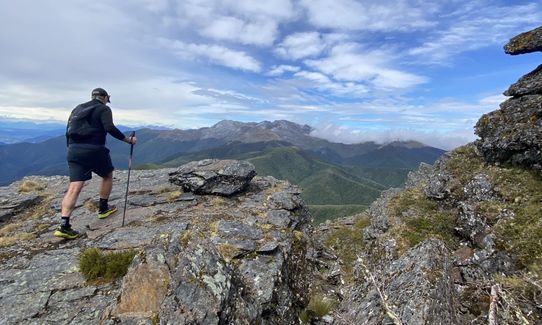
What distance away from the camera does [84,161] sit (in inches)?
539

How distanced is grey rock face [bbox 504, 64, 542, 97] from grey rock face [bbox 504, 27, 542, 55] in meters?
1.42

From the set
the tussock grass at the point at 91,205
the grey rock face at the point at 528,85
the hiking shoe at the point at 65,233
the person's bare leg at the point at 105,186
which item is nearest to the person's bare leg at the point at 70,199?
the hiking shoe at the point at 65,233

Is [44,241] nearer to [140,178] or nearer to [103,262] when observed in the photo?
[103,262]

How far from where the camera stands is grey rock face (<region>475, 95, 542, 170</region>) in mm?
16312

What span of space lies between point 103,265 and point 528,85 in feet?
73.0

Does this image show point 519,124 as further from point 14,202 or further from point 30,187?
point 30,187

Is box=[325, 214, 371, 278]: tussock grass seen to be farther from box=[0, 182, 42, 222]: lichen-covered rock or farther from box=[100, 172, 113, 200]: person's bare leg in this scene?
box=[0, 182, 42, 222]: lichen-covered rock

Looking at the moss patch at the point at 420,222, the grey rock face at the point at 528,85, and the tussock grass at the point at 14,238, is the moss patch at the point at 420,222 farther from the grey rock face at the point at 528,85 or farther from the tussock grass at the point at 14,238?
the tussock grass at the point at 14,238

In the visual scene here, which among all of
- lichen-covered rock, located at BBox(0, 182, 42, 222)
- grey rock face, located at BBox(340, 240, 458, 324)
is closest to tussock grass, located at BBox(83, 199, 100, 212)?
lichen-covered rock, located at BBox(0, 182, 42, 222)

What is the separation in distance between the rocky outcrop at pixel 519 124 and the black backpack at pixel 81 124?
20040 mm

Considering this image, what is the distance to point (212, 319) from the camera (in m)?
6.86

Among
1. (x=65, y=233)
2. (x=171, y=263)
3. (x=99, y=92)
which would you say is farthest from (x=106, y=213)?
(x=171, y=263)

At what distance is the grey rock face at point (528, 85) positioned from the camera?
710 inches

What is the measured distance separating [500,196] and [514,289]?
8222 mm
